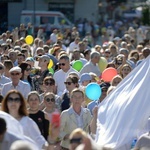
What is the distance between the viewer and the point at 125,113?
41.3 feet

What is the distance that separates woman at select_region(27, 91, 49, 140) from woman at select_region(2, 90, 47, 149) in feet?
3.88

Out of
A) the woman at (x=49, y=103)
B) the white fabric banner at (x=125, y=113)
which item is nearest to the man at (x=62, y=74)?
the woman at (x=49, y=103)

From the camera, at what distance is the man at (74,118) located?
1273cm

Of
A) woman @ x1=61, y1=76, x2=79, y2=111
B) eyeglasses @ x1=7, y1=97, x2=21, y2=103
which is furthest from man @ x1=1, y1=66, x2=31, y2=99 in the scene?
eyeglasses @ x1=7, y1=97, x2=21, y2=103

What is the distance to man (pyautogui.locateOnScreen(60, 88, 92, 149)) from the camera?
12727 millimetres

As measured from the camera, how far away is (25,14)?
171 ft

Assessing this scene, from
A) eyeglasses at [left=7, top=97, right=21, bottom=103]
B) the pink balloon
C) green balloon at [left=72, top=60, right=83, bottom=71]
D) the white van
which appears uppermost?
eyeglasses at [left=7, top=97, right=21, bottom=103]

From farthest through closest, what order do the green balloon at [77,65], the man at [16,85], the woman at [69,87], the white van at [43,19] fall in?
the white van at [43,19], the green balloon at [77,65], the man at [16,85], the woman at [69,87]

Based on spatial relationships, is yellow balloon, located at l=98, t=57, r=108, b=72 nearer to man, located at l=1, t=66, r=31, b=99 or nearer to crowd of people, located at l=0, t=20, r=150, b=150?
crowd of people, located at l=0, t=20, r=150, b=150

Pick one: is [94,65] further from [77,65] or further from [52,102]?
[52,102]

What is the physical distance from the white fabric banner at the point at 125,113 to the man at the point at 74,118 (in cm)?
25

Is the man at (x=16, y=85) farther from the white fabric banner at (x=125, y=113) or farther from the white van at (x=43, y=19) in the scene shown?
the white van at (x=43, y=19)

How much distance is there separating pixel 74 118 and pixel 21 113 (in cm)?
206

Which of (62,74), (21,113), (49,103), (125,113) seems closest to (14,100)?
(21,113)
